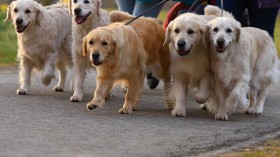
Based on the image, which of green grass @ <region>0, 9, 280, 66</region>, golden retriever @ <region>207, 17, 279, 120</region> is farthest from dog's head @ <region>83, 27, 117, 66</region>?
green grass @ <region>0, 9, 280, 66</region>

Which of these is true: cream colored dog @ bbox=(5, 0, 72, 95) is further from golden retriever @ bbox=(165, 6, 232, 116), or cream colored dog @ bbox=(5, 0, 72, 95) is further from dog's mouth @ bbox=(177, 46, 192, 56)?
dog's mouth @ bbox=(177, 46, 192, 56)

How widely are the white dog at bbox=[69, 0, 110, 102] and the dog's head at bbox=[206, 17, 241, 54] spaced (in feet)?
5.47

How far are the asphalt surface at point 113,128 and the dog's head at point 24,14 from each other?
2.89ft

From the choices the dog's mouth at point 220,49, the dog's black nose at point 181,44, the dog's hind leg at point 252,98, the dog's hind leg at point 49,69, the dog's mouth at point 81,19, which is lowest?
the dog's hind leg at point 252,98

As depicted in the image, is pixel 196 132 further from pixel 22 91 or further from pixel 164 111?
pixel 22 91

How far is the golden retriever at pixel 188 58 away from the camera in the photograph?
820 cm

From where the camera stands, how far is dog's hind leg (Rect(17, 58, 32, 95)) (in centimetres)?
983

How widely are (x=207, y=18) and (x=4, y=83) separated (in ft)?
11.8

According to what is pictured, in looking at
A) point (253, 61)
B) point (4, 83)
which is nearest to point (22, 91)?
point (4, 83)

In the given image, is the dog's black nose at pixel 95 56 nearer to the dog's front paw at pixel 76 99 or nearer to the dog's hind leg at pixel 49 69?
the dog's front paw at pixel 76 99

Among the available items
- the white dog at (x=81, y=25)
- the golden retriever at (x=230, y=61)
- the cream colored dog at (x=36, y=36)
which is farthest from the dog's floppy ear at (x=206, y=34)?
the cream colored dog at (x=36, y=36)

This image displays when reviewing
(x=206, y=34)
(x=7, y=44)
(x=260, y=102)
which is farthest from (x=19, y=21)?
(x=7, y=44)

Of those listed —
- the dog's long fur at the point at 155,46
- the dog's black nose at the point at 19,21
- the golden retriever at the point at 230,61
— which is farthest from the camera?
the dog's black nose at the point at 19,21

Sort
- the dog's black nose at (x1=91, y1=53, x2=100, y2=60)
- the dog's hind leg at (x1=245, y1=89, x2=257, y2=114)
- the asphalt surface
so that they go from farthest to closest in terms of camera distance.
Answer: the dog's hind leg at (x1=245, y1=89, x2=257, y2=114)
the dog's black nose at (x1=91, y1=53, x2=100, y2=60)
the asphalt surface
